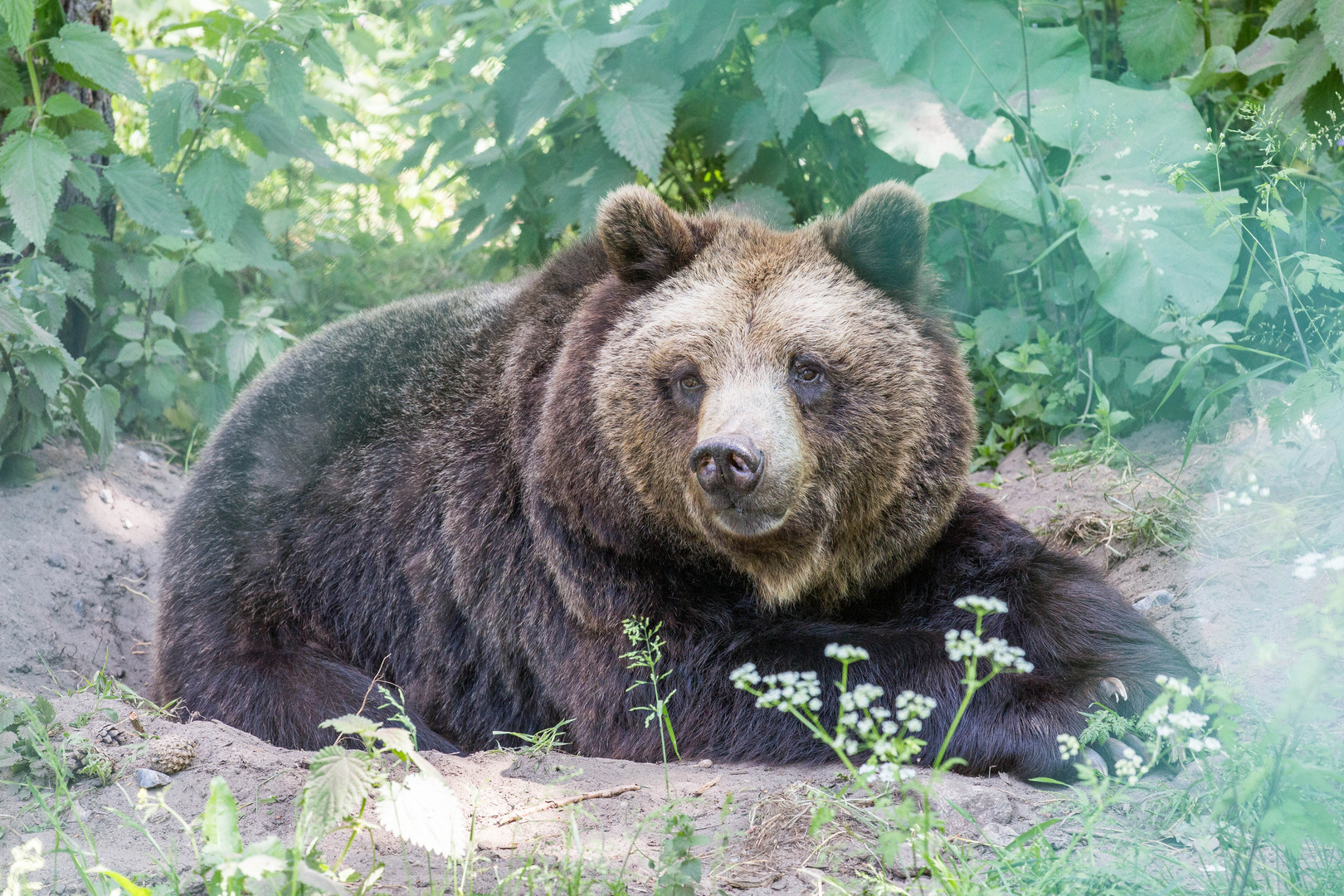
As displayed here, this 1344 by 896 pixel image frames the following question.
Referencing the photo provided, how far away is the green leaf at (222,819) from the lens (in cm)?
229

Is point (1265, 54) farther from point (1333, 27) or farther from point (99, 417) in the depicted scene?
point (99, 417)

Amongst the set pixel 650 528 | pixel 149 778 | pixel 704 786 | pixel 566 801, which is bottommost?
pixel 704 786

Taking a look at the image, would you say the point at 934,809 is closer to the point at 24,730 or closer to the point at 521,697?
the point at 521,697

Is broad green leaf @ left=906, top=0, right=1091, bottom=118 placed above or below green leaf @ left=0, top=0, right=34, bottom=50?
below

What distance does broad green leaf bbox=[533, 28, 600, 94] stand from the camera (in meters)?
5.48

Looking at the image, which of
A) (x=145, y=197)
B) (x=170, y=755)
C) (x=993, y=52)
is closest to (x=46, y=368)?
(x=145, y=197)

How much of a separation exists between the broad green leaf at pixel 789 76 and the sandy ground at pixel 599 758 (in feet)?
7.29

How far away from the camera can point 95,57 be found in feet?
17.0

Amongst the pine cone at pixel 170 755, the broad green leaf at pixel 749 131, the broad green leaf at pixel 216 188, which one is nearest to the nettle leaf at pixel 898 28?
the broad green leaf at pixel 749 131

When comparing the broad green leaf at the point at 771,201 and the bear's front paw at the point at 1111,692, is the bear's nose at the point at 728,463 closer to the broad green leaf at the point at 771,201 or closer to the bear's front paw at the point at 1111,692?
the bear's front paw at the point at 1111,692

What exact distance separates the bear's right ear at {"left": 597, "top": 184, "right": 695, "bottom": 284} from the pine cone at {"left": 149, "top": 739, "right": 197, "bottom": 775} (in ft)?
7.15

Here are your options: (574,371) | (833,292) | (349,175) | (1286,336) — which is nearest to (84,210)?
(349,175)

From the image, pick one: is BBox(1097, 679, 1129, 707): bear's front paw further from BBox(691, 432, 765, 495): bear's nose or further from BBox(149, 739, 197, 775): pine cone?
BBox(149, 739, 197, 775): pine cone

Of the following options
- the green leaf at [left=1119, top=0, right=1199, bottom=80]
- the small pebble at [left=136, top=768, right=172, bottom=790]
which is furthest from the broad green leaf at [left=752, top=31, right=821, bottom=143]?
the small pebble at [left=136, top=768, right=172, bottom=790]
